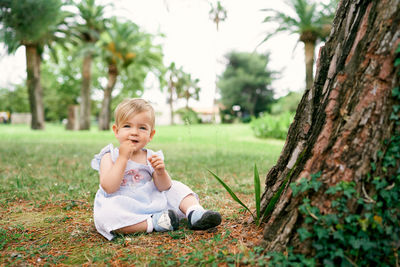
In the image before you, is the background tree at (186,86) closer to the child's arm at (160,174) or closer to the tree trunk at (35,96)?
the tree trunk at (35,96)

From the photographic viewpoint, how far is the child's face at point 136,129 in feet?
7.25

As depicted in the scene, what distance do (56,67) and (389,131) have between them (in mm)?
40949

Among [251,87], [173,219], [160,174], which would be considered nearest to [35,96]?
[160,174]

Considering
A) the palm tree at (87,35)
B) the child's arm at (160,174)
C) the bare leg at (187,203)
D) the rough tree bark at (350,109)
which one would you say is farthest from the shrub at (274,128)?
the palm tree at (87,35)

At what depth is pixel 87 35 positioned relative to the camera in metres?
22.8

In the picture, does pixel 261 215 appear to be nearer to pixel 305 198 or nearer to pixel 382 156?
pixel 305 198

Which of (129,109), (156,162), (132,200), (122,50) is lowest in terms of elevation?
(132,200)

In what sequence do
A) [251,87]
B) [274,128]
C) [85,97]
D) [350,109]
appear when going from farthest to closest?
[251,87] → [85,97] → [274,128] → [350,109]

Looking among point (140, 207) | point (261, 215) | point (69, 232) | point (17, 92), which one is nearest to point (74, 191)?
point (69, 232)

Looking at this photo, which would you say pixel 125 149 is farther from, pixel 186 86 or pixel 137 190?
pixel 186 86

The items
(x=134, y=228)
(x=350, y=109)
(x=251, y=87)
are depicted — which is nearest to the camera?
(x=350, y=109)

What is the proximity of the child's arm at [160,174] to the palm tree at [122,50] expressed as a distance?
65.4 ft

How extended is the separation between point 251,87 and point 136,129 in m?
43.5

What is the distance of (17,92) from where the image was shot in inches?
1667
